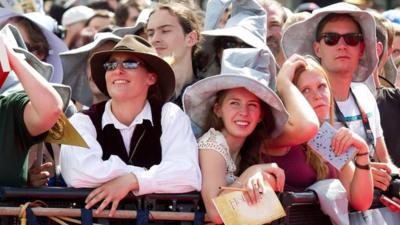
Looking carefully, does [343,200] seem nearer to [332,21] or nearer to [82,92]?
[332,21]

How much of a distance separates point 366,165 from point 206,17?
2.38 meters

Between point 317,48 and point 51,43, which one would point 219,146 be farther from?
point 51,43

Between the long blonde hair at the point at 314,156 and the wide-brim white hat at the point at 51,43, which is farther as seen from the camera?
the wide-brim white hat at the point at 51,43

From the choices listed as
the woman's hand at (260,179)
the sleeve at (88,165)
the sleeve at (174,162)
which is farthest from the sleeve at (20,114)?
the woman's hand at (260,179)

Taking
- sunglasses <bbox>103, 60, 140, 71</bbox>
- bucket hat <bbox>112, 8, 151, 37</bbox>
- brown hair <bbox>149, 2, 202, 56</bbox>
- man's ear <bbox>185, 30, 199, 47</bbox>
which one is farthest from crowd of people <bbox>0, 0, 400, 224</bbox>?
bucket hat <bbox>112, 8, 151, 37</bbox>

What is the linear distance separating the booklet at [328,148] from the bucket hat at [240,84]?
231mm

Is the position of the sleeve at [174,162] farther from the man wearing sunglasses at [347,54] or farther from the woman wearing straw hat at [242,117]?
the man wearing sunglasses at [347,54]

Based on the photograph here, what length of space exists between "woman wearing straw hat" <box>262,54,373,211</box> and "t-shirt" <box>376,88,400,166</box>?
1.29m

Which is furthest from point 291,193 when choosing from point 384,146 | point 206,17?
point 206,17

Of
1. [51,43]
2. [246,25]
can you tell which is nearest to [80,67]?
[51,43]

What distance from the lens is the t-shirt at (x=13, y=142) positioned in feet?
18.0

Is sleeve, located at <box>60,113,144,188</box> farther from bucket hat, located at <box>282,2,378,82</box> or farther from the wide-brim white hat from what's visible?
bucket hat, located at <box>282,2,378,82</box>

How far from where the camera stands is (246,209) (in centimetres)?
534

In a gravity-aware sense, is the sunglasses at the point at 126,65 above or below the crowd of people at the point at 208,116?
above
